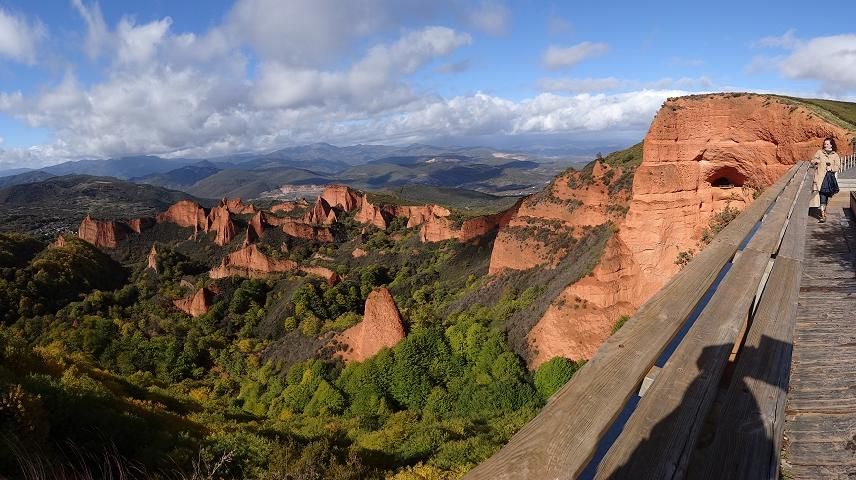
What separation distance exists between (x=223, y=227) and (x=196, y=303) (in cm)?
3297

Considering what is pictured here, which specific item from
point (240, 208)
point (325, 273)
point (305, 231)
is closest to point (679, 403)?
point (325, 273)

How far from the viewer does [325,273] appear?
58.8 m

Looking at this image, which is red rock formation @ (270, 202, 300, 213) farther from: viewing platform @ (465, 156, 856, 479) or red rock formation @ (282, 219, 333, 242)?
viewing platform @ (465, 156, 856, 479)

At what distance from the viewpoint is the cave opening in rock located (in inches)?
887

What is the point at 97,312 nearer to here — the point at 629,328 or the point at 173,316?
the point at 173,316

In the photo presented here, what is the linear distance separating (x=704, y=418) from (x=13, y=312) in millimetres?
64843

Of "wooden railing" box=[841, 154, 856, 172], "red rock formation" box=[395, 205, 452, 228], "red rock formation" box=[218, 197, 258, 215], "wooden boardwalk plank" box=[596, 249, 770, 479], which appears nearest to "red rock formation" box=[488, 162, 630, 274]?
"wooden railing" box=[841, 154, 856, 172]

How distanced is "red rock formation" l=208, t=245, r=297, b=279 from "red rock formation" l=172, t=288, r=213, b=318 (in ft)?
28.7

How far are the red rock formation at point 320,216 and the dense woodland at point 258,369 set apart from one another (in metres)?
11.4

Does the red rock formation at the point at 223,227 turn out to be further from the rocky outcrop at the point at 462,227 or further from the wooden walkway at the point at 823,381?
the wooden walkway at the point at 823,381

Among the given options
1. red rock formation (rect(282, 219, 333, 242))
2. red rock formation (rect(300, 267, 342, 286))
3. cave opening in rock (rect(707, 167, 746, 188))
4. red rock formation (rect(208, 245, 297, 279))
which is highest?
cave opening in rock (rect(707, 167, 746, 188))

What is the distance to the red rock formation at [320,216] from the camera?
87000 millimetres

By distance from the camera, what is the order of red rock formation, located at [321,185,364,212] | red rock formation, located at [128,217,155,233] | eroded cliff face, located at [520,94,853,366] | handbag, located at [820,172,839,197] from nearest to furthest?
handbag, located at [820,172,839,197] → eroded cliff face, located at [520,94,853,366] → red rock formation, located at [128,217,155,233] → red rock formation, located at [321,185,364,212]

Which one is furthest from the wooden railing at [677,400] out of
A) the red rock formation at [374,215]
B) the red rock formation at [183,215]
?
the red rock formation at [183,215]
